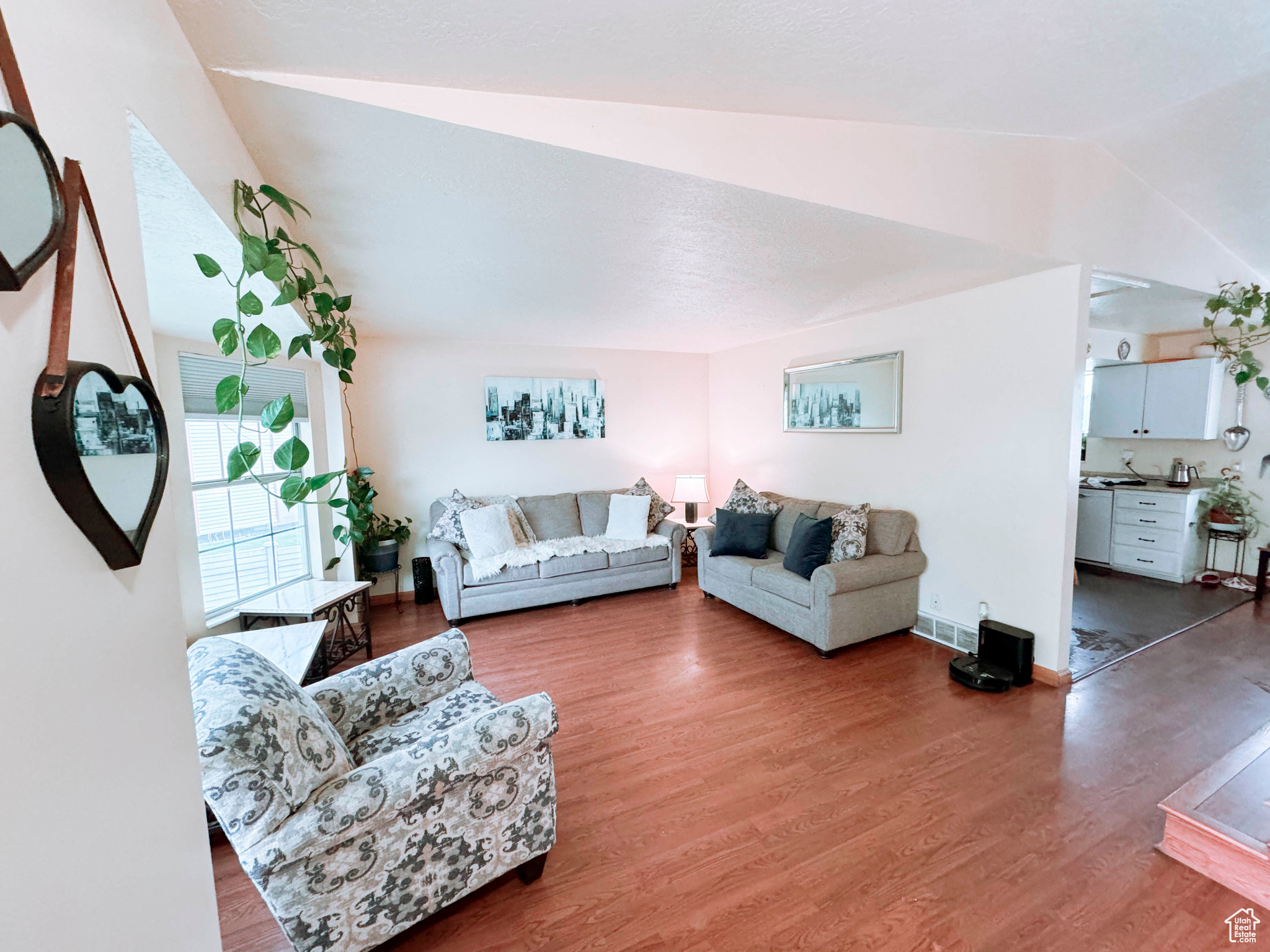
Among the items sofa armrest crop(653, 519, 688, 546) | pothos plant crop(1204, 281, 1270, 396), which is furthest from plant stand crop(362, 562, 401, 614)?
pothos plant crop(1204, 281, 1270, 396)

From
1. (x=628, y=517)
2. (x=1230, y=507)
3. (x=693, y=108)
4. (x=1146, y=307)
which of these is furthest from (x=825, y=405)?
(x=1230, y=507)

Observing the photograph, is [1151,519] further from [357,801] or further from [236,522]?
[236,522]

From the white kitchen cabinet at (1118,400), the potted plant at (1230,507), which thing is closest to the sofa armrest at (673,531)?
the white kitchen cabinet at (1118,400)

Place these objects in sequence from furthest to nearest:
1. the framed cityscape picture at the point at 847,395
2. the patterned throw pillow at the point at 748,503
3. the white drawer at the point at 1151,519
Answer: the white drawer at the point at 1151,519
the patterned throw pillow at the point at 748,503
the framed cityscape picture at the point at 847,395

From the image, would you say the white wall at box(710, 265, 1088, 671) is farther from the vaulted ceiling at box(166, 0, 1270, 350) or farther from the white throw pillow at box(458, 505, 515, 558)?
the white throw pillow at box(458, 505, 515, 558)

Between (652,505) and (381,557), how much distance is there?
2.37m

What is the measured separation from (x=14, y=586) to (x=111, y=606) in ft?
0.65

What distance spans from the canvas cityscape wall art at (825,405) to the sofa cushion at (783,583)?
4.01 ft

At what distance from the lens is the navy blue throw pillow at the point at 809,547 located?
3.40 metres

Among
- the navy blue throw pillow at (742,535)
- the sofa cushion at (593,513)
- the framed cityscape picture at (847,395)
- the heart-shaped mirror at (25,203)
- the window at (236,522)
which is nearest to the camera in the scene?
the heart-shaped mirror at (25,203)

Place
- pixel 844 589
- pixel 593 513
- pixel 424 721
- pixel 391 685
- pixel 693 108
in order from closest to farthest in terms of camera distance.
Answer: pixel 693 108, pixel 424 721, pixel 391 685, pixel 844 589, pixel 593 513

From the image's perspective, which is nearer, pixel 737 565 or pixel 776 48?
pixel 776 48

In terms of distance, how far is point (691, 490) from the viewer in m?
5.19

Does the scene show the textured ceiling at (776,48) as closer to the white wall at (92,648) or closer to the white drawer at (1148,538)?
the white wall at (92,648)
